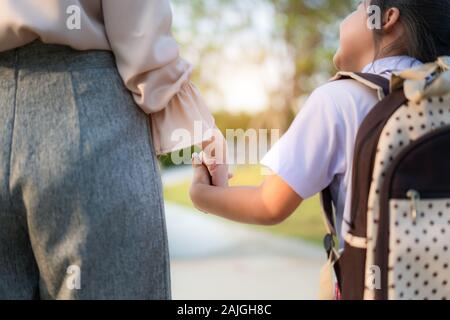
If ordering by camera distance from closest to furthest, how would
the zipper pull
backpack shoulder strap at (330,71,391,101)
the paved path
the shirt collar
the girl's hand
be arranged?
the zipper pull < backpack shoulder strap at (330,71,391,101) < the shirt collar < the girl's hand < the paved path

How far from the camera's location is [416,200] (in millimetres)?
1324

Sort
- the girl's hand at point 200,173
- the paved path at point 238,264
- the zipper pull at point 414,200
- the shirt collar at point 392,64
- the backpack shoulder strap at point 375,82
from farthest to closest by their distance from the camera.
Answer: the paved path at point 238,264 < the girl's hand at point 200,173 < the shirt collar at point 392,64 < the backpack shoulder strap at point 375,82 < the zipper pull at point 414,200

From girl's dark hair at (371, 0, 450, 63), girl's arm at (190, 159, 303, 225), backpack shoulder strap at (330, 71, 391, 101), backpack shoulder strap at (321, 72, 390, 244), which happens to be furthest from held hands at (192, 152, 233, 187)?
girl's dark hair at (371, 0, 450, 63)

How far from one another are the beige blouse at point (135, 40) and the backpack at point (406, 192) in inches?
15.9

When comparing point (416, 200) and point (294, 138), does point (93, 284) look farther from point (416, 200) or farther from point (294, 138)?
point (416, 200)

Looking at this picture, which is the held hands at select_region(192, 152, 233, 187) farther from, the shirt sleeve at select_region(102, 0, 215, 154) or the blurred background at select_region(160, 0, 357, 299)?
the blurred background at select_region(160, 0, 357, 299)

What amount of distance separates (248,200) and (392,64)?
18.8 inches

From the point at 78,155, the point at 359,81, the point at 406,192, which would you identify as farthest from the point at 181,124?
the point at 406,192

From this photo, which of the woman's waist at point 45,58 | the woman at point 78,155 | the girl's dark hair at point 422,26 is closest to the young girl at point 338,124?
the girl's dark hair at point 422,26

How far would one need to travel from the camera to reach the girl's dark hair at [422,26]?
162 centimetres

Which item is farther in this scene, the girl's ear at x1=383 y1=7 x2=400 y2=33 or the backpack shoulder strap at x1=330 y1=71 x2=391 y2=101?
the girl's ear at x1=383 y1=7 x2=400 y2=33

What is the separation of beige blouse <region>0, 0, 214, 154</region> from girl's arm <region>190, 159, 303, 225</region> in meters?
0.17

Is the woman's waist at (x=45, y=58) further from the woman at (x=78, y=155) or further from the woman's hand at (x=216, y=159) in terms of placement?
the woman's hand at (x=216, y=159)

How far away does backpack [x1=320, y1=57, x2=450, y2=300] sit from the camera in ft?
4.33
